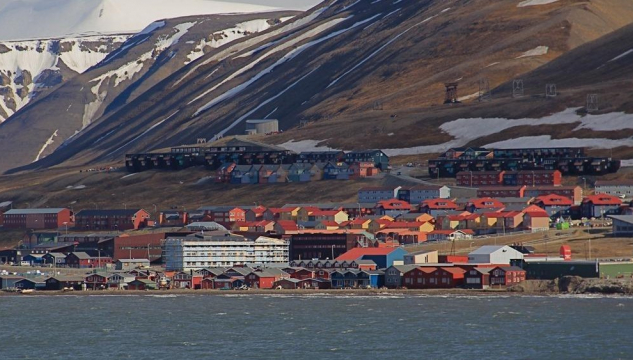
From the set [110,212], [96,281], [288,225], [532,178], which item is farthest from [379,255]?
[110,212]

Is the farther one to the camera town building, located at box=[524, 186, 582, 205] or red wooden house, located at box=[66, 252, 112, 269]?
town building, located at box=[524, 186, 582, 205]

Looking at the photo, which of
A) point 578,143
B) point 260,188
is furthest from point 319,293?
point 578,143

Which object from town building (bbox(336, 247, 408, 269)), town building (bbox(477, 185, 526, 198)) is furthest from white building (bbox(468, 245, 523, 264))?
town building (bbox(477, 185, 526, 198))

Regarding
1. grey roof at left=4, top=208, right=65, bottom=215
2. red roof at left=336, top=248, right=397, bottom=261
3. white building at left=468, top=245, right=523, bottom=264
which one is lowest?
white building at left=468, top=245, right=523, bottom=264

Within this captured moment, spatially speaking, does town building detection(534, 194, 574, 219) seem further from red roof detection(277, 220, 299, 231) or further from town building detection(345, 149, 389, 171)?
town building detection(345, 149, 389, 171)

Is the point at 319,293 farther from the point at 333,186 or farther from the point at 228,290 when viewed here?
the point at 333,186

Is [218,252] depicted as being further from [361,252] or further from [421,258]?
[421,258]

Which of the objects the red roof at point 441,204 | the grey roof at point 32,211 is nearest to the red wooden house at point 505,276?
the red roof at point 441,204
